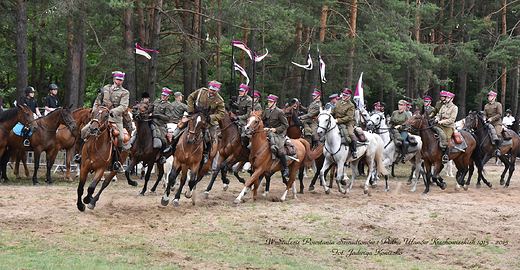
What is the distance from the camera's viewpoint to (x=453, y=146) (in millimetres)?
17953

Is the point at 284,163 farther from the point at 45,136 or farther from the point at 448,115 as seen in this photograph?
the point at 45,136

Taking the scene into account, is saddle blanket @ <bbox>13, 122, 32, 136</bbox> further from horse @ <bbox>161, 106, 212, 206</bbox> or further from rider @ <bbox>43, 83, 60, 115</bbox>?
horse @ <bbox>161, 106, 212, 206</bbox>

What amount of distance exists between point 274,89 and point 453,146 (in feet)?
68.1

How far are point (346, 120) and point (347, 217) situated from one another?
5.00 meters

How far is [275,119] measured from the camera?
14836 millimetres

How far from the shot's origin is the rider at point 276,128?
14.2 metres

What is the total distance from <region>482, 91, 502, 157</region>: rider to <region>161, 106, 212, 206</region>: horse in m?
12.1

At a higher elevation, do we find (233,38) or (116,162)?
(233,38)

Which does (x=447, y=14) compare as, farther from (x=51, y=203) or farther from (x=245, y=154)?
(x=51, y=203)

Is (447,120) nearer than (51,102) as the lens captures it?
Yes

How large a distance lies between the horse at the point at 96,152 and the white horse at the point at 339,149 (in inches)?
241

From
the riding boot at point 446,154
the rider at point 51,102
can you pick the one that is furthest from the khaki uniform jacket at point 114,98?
the riding boot at point 446,154

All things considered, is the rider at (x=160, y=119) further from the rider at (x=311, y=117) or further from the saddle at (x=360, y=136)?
the saddle at (x=360, y=136)

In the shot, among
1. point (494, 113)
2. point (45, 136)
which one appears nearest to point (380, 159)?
point (494, 113)
